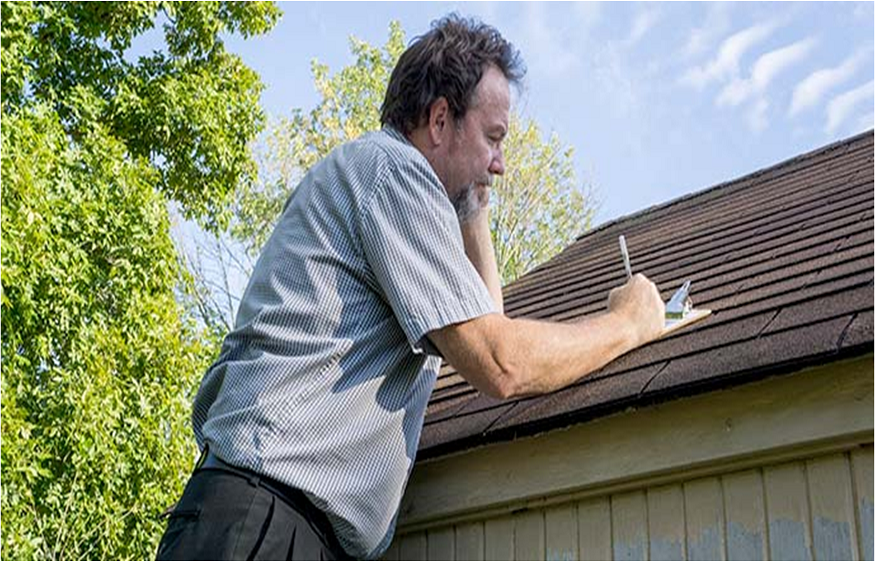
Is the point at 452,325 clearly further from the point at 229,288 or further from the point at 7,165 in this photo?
the point at 229,288

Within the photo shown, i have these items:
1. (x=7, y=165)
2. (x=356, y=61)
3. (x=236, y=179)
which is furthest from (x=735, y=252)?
(x=356, y=61)

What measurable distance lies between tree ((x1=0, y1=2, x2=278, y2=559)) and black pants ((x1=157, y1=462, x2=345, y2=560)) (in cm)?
750

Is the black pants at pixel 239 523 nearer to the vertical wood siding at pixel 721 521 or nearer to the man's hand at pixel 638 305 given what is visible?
the man's hand at pixel 638 305

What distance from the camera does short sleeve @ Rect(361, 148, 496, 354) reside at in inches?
96.9

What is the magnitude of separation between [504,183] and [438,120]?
1709 centimetres

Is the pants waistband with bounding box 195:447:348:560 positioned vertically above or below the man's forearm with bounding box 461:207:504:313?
below

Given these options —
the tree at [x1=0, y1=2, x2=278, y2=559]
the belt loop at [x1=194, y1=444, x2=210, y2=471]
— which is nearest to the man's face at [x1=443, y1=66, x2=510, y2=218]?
the belt loop at [x1=194, y1=444, x2=210, y2=471]

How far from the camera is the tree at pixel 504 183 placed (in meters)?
19.8

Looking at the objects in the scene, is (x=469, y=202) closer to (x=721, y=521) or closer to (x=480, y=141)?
(x=480, y=141)

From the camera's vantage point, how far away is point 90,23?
42.6 ft

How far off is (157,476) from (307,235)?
9.06 m

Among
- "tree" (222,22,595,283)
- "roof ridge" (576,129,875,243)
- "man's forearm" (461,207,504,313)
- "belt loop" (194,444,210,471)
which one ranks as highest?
"tree" (222,22,595,283)

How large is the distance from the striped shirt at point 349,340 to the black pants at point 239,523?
0.04 metres

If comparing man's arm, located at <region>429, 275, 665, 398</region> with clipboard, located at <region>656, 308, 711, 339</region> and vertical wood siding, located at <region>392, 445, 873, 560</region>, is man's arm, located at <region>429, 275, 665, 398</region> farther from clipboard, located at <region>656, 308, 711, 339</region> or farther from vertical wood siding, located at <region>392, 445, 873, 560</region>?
clipboard, located at <region>656, 308, 711, 339</region>
